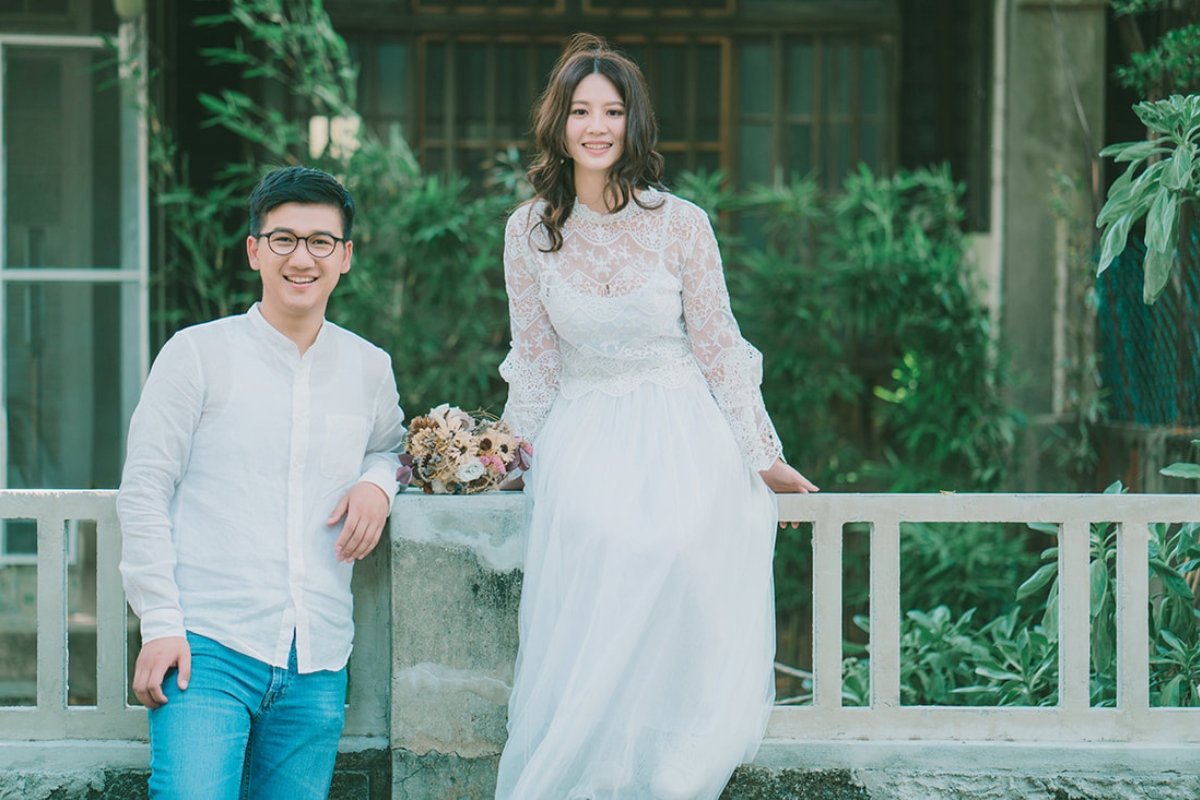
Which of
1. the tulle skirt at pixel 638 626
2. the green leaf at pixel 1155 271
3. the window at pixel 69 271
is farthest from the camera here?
the window at pixel 69 271

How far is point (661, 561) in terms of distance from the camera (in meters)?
2.25

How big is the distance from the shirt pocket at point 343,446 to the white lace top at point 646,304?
516 millimetres

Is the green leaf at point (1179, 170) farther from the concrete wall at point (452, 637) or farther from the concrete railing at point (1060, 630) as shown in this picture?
the concrete wall at point (452, 637)

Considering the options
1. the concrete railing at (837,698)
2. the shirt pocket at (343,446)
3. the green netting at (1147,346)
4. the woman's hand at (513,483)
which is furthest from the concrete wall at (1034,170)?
the shirt pocket at (343,446)

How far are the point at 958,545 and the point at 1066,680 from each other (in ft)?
7.07

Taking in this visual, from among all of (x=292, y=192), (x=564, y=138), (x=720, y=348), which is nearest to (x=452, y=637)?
(x=720, y=348)

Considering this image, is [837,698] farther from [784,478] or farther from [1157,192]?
[1157,192]

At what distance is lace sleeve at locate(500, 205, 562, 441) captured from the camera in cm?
254

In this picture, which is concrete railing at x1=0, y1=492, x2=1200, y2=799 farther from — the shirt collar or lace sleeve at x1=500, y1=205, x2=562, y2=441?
the shirt collar

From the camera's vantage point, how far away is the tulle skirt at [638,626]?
7.25 ft

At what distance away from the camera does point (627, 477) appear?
2.33 m

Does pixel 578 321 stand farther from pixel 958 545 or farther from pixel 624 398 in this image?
pixel 958 545

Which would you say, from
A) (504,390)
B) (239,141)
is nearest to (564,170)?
(504,390)

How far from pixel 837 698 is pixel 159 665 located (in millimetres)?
1398
